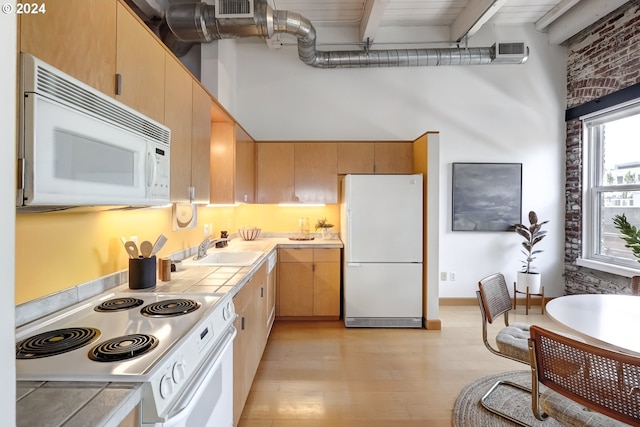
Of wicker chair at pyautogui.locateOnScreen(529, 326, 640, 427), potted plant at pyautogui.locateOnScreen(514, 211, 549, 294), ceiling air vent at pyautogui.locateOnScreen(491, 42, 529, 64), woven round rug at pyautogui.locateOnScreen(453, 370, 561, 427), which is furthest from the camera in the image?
potted plant at pyautogui.locateOnScreen(514, 211, 549, 294)

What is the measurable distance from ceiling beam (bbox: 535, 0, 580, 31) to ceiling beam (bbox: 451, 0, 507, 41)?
3.08 ft

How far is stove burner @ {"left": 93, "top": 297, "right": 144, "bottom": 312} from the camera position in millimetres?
1330

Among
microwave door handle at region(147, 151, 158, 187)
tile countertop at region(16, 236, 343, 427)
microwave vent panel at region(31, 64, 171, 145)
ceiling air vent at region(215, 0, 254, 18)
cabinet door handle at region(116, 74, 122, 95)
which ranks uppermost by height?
ceiling air vent at region(215, 0, 254, 18)

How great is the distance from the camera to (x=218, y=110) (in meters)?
2.55

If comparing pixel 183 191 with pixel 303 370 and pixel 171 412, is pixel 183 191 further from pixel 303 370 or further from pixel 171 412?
pixel 303 370

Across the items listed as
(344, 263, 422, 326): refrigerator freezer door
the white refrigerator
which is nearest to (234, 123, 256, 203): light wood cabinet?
the white refrigerator

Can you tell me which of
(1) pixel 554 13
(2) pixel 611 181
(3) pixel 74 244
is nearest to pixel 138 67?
(3) pixel 74 244

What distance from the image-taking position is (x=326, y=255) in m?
3.56

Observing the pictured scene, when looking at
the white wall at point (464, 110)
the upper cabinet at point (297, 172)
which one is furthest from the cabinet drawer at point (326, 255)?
the white wall at point (464, 110)

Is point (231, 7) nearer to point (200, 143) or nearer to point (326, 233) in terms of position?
point (200, 143)

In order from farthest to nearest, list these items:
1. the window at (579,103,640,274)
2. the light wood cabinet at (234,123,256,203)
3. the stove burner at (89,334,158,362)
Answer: the window at (579,103,640,274) < the light wood cabinet at (234,123,256,203) < the stove burner at (89,334,158,362)

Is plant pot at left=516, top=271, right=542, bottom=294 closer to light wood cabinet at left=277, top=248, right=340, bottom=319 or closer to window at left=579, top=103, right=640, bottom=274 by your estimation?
window at left=579, top=103, right=640, bottom=274

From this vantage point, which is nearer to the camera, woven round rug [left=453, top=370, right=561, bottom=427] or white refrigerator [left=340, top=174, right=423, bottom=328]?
woven round rug [left=453, top=370, right=561, bottom=427]

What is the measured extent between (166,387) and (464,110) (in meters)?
4.47
